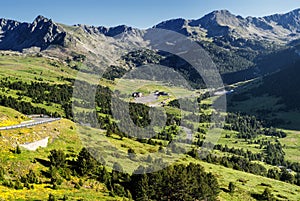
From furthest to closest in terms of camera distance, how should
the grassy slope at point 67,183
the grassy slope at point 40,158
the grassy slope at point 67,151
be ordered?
the grassy slope at point 67,151, the grassy slope at point 67,183, the grassy slope at point 40,158

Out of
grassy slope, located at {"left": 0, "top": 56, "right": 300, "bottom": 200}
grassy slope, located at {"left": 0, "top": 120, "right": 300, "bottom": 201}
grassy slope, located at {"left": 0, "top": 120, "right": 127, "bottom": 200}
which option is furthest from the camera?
grassy slope, located at {"left": 0, "top": 56, "right": 300, "bottom": 200}

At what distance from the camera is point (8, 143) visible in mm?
58594

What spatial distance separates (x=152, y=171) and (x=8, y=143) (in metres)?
28.9

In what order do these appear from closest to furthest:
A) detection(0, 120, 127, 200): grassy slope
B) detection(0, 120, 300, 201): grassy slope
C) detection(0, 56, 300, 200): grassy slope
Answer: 1. detection(0, 120, 127, 200): grassy slope
2. detection(0, 120, 300, 201): grassy slope
3. detection(0, 56, 300, 200): grassy slope

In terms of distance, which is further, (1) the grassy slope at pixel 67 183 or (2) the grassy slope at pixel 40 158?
(1) the grassy slope at pixel 67 183

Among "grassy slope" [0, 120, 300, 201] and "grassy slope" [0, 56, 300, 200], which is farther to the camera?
"grassy slope" [0, 56, 300, 200]

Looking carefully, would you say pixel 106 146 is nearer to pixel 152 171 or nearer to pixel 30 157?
pixel 152 171

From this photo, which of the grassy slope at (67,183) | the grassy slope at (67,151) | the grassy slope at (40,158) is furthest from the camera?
the grassy slope at (67,151)

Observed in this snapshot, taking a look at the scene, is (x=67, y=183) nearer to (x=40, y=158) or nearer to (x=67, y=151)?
(x=40, y=158)

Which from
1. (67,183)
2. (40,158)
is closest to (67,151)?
(40,158)

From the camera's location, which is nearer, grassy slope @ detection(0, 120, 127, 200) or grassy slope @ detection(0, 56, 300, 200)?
grassy slope @ detection(0, 120, 127, 200)

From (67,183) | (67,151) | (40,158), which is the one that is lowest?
(67,183)

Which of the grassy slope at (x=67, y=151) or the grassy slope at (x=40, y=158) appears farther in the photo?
the grassy slope at (x=67, y=151)

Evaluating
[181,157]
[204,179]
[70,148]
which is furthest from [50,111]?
[204,179]
